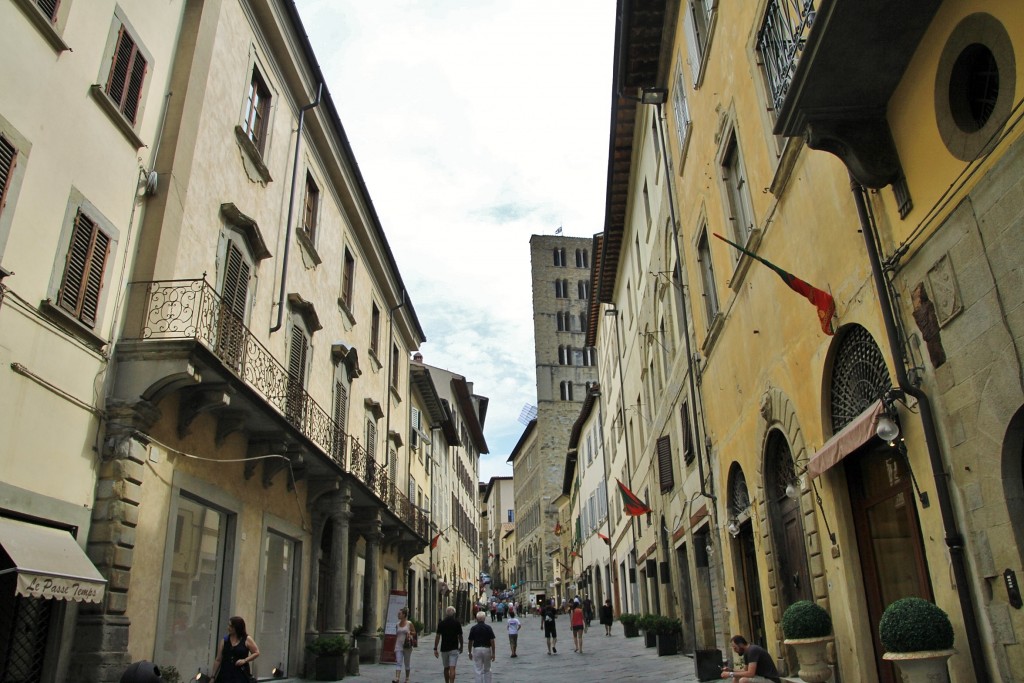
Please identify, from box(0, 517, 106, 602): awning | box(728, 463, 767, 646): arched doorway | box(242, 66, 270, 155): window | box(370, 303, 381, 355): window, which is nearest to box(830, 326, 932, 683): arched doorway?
box(728, 463, 767, 646): arched doorway

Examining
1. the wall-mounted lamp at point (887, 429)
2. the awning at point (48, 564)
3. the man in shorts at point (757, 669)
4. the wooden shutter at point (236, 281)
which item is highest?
the wooden shutter at point (236, 281)

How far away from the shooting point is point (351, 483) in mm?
17000

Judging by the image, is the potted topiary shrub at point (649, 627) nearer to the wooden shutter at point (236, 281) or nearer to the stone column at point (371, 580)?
the stone column at point (371, 580)

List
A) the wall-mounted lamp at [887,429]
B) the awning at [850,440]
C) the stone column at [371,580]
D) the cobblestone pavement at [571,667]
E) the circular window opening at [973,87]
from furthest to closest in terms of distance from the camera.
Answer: the stone column at [371,580]
the cobblestone pavement at [571,667]
the awning at [850,440]
the wall-mounted lamp at [887,429]
the circular window opening at [973,87]

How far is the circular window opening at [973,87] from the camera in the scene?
5078 millimetres

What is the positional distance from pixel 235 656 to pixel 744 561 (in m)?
8.54

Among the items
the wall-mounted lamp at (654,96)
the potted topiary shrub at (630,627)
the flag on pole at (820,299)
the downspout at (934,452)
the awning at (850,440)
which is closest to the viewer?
the downspout at (934,452)

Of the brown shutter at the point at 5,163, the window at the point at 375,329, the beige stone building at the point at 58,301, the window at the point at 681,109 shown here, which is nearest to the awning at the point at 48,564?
the beige stone building at the point at 58,301

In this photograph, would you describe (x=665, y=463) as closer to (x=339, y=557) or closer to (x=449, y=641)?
(x=339, y=557)

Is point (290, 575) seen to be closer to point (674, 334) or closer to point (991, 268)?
point (674, 334)

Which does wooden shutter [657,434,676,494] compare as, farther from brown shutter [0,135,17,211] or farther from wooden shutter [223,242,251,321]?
brown shutter [0,135,17,211]

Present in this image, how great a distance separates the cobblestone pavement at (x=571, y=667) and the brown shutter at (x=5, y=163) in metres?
11.1

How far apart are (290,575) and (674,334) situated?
10.0 meters

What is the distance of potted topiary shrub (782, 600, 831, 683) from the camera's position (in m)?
7.75
